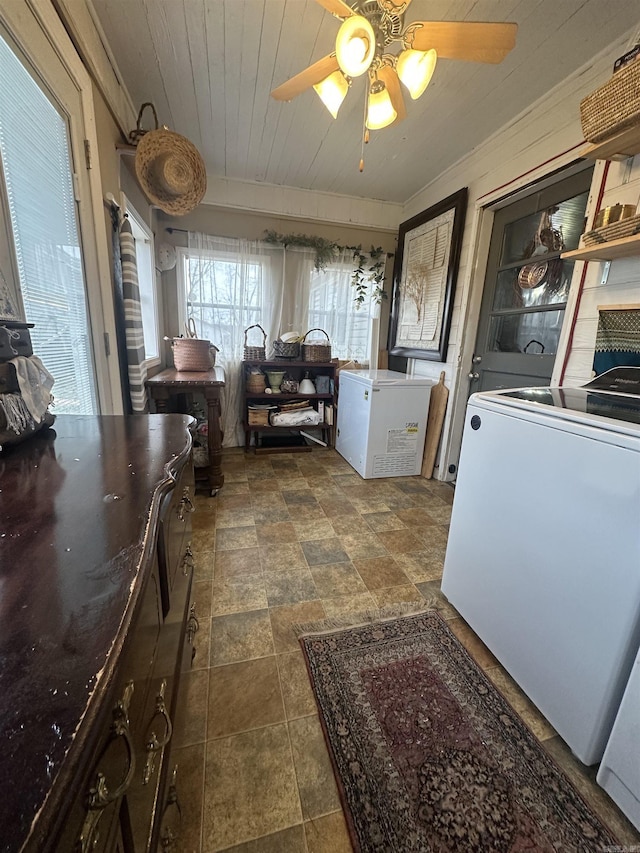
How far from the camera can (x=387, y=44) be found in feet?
4.27

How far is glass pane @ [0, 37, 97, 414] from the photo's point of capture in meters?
1.03

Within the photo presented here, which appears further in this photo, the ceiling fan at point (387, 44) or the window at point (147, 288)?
the window at point (147, 288)

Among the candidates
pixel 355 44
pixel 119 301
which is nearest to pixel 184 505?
pixel 119 301

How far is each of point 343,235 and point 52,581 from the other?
370cm

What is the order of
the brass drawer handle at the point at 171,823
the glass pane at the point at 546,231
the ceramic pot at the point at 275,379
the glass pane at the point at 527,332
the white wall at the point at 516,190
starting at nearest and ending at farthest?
the brass drawer handle at the point at 171,823
the white wall at the point at 516,190
the glass pane at the point at 546,231
the glass pane at the point at 527,332
the ceramic pot at the point at 275,379

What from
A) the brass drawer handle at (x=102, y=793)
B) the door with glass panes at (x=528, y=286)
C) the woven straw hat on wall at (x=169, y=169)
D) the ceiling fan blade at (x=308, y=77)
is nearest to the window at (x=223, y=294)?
the woven straw hat on wall at (x=169, y=169)

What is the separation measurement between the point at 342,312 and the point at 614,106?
2.42m

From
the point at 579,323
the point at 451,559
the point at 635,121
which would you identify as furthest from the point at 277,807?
the point at 635,121

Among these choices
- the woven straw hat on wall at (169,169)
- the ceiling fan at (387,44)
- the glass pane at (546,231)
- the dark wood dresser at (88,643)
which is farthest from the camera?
the glass pane at (546,231)

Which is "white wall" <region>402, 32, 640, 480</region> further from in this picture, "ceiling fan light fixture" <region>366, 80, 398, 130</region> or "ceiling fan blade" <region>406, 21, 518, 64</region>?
"ceiling fan light fixture" <region>366, 80, 398, 130</region>

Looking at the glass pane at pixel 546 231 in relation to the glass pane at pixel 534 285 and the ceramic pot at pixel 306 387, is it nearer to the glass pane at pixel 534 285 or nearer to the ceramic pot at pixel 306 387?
the glass pane at pixel 534 285

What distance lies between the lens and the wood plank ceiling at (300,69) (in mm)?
1479

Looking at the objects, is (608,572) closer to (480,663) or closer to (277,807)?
(480,663)

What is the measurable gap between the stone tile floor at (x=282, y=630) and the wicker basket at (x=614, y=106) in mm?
2058
